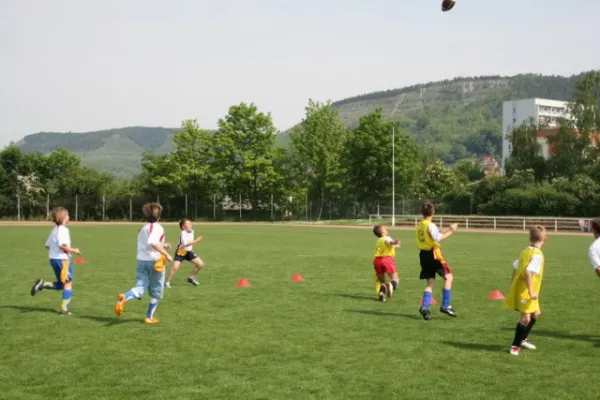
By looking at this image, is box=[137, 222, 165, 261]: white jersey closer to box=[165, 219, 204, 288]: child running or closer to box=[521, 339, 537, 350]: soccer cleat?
box=[165, 219, 204, 288]: child running

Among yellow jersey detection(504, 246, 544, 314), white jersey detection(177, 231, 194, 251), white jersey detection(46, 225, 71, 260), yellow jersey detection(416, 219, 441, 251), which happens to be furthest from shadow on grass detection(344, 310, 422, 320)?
white jersey detection(177, 231, 194, 251)

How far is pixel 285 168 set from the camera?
2837 inches

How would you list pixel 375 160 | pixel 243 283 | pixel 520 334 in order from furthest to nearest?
pixel 375 160 < pixel 243 283 < pixel 520 334

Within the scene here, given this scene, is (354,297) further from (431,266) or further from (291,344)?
(291,344)

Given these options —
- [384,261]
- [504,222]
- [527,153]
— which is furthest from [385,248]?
[527,153]

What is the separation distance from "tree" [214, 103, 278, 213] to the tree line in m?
0.10

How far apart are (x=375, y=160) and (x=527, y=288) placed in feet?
204

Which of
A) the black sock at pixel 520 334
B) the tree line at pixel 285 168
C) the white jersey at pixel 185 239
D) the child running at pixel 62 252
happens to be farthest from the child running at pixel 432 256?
the tree line at pixel 285 168

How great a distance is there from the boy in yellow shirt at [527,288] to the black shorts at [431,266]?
2.43 m

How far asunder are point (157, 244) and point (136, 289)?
818 mm

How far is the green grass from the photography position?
22.5ft

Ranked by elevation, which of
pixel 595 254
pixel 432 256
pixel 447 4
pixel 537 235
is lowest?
pixel 432 256

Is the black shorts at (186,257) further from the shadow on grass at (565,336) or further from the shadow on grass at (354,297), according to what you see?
the shadow on grass at (565,336)

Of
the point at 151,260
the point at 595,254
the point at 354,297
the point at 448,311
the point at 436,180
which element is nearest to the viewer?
the point at 595,254
